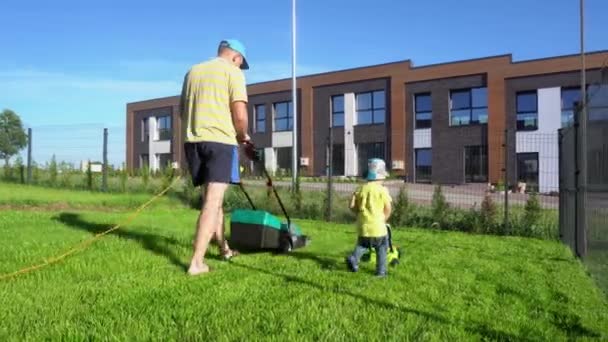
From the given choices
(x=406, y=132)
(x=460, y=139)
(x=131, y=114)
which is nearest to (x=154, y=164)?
(x=131, y=114)

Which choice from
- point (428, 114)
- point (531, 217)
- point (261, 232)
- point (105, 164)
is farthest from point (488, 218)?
point (428, 114)

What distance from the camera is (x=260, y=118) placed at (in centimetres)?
4762

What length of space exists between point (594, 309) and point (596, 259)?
5.78 ft

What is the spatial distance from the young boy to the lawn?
0.70 ft

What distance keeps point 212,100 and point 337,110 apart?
3783 centimetres

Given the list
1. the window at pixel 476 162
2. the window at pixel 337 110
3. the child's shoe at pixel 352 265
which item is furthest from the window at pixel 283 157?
the child's shoe at pixel 352 265

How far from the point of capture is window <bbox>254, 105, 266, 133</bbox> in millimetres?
47281

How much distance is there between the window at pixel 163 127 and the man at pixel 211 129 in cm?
5017

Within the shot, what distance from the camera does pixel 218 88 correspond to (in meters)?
5.34

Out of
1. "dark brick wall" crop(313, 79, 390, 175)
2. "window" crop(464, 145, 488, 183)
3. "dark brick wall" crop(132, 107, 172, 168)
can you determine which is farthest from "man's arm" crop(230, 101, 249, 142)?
"dark brick wall" crop(132, 107, 172, 168)

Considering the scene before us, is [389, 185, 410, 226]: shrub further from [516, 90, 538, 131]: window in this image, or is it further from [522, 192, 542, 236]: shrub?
[516, 90, 538, 131]: window

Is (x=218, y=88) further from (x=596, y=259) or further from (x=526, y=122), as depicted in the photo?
(x=526, y=122)

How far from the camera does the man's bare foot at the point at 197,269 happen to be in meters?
5.11

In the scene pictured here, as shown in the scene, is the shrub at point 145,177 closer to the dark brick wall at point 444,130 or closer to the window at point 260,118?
the dark brick wall at point 444,130
